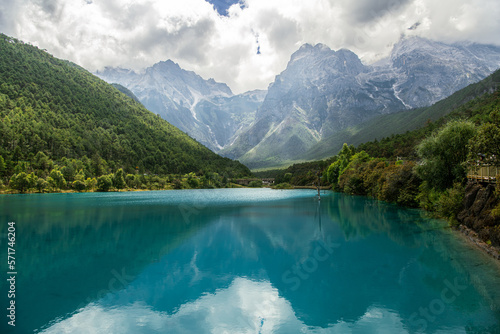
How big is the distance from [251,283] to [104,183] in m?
129

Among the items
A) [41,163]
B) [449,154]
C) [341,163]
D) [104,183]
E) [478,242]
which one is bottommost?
[478,242]

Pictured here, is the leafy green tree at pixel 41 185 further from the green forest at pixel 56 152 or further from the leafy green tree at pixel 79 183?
the leafy green tree at pixel 79 183

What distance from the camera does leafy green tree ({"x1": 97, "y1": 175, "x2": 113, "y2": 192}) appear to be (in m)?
130

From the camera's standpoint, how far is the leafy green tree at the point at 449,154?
36347mm

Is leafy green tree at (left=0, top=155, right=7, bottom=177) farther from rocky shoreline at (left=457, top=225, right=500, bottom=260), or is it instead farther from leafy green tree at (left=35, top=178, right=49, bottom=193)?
rocky shoreline at (left=457, top=225, right=500, bottom=260)

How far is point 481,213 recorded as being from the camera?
25062mm

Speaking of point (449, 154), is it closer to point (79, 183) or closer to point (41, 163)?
point (79, 183)

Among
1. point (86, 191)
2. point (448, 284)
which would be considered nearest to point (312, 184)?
point (86, 191)

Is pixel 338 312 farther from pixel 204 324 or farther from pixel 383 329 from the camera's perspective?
pixel 204 324

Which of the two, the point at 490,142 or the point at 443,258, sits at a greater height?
the point at 490,142

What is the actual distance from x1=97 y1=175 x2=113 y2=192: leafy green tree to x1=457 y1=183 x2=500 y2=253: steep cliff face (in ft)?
425

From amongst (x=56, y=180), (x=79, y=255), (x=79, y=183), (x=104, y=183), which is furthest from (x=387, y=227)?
(x=104, y=183)

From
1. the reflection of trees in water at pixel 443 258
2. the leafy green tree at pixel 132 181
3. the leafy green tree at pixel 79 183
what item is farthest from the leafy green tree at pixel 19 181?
the reflection of trees in water at pixel 443 258

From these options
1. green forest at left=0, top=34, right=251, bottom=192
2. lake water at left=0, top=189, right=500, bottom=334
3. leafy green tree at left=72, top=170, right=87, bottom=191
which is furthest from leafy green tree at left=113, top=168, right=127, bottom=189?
lake water at left=0, top=189, right=500, bottom=334
